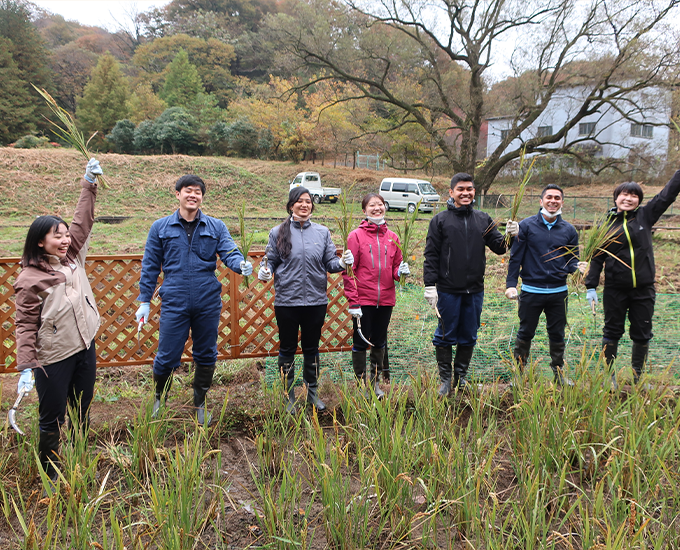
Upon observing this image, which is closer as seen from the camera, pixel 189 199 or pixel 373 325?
pixel 189 199

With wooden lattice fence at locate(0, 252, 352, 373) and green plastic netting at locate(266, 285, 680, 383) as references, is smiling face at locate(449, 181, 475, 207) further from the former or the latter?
wooden lattice fence at locate(0, 252, 352, 373)

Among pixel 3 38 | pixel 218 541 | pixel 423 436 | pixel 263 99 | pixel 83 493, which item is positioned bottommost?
pixel 218 541

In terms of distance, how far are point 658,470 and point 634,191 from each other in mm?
2188

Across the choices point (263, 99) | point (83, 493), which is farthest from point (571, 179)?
point (83, 493)

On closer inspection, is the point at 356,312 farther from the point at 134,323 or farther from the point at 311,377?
the point at 134,323

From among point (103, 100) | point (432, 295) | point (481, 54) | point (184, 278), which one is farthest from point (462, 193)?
point (103, 100)

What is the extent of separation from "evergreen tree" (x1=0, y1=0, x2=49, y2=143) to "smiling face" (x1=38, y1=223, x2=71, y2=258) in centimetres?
2908

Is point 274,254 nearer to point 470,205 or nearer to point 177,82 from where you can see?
point 470,205

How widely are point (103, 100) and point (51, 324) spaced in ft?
109

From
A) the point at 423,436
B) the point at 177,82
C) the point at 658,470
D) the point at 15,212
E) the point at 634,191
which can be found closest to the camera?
the point at 658,470

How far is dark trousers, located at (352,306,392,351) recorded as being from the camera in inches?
124

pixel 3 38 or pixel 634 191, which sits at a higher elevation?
pixel 3 38

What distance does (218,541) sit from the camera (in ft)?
6.06

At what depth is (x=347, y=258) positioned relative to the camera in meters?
2.96
